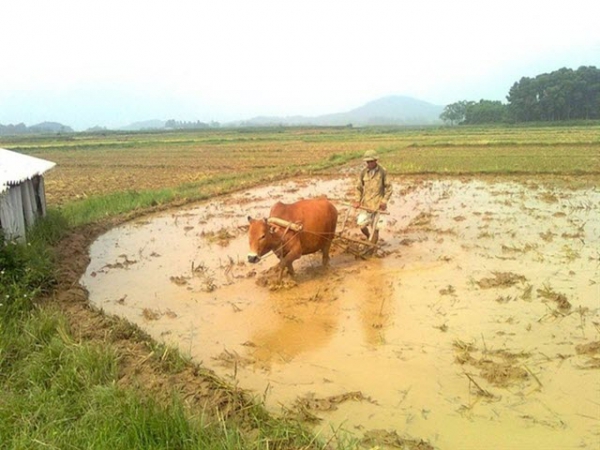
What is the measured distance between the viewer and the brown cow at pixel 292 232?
6.90 metres

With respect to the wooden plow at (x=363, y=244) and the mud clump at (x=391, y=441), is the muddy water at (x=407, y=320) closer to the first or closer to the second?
the mud clump at (x=391, y=441)

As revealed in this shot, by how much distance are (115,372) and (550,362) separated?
4139 millimetres

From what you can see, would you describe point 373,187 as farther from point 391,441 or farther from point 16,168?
point 16,168

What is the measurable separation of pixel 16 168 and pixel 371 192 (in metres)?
6.14

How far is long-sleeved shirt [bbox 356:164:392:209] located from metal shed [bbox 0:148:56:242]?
215 inches

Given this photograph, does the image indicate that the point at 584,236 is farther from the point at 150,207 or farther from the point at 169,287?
the point at 150,207

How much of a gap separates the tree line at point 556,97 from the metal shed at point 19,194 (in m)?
75.3

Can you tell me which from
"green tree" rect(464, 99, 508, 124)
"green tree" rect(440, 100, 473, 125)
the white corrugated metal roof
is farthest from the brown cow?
"green tree" rect(440, 100, 473, 125)

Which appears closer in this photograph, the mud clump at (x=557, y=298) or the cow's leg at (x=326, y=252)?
the mud clump at (x=557, y=298)

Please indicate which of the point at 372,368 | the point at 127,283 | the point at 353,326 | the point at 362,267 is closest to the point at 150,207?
the point at 127,283

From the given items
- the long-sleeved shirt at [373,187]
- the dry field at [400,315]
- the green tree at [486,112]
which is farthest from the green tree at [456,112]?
the long-sleeved shirt at [373,187]

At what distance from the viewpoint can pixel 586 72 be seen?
72.1m

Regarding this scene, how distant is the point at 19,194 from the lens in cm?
845

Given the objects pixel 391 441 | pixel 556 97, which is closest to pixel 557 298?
pixel 391 441
